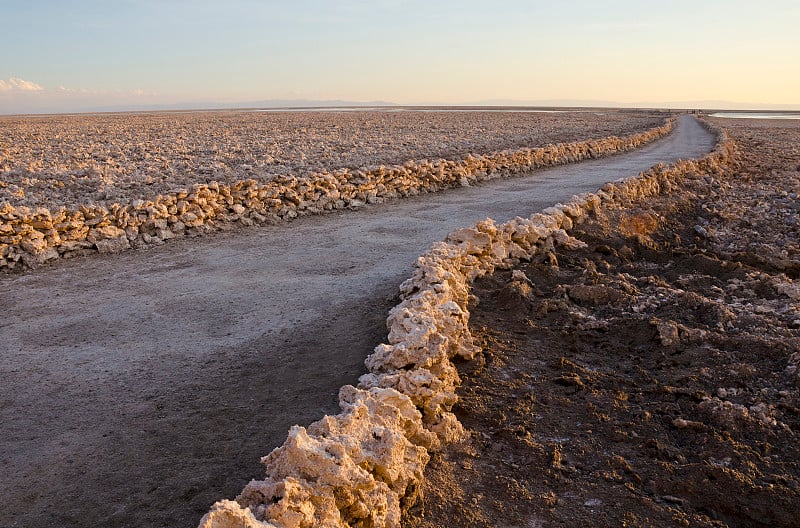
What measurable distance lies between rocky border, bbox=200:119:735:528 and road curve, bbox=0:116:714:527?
22.2 inches

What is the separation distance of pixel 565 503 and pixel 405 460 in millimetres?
864

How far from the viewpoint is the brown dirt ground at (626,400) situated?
11.2 ft

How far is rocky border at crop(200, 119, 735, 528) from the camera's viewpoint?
272 cm

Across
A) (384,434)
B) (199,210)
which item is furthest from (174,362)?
(199,210)

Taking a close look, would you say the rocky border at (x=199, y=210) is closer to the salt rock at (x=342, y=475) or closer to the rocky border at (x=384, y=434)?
the rocky border at (x=384, y=434)

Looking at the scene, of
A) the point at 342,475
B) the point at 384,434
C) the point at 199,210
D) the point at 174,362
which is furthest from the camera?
the point at 199,210

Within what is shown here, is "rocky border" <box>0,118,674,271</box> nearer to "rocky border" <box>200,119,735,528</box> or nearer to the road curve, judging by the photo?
the road curve

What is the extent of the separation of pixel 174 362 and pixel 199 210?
5139mm

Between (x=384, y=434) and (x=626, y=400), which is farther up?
(x=384, y=434)

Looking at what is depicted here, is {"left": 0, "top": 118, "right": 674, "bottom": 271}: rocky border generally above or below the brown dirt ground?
above

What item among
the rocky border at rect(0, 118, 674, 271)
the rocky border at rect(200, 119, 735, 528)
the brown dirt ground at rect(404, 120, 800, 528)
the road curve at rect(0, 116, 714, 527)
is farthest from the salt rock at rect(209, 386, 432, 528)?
the rocky border at rect(0, 118, 674, 271)

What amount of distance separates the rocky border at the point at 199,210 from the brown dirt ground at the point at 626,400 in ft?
16.0

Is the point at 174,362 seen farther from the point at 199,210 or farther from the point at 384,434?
the point at 199,210

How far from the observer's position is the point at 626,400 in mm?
4508
